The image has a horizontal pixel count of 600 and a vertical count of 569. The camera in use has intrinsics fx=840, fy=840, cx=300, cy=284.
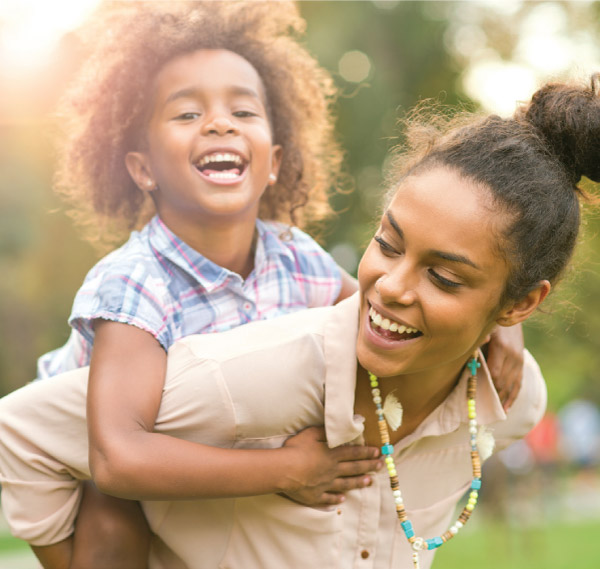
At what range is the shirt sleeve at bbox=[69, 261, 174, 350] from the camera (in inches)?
109

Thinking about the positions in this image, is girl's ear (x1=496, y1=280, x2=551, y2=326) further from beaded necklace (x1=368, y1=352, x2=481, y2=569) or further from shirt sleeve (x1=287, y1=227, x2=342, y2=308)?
shirt sleeve (x1=287, y1=227, x2=342, y2=308)

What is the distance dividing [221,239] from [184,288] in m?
0.30

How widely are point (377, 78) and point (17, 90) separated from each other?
19.9ft

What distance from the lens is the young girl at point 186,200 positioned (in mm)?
2635

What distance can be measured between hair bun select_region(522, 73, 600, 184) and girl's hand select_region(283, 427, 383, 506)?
1115mm

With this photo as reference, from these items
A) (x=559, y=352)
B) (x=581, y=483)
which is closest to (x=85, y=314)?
(x=559, y=352)

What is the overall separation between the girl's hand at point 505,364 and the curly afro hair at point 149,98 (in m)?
1.41

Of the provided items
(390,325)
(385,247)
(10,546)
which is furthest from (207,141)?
(10,546)

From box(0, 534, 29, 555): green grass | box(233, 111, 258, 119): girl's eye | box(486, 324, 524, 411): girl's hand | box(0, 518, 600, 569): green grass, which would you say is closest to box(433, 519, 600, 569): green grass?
box(0, 518, 600, 569): green grass

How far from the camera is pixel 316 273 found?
356cm

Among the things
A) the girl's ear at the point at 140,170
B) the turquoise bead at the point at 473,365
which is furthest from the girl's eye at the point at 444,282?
the girl's ear at the point at 140,170

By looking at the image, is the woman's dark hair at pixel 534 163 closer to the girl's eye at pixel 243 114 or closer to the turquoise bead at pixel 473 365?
the turquoise bead at pixel 473 365

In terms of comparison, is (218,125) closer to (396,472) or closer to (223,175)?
(223,175)

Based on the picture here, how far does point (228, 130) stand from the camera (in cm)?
321
